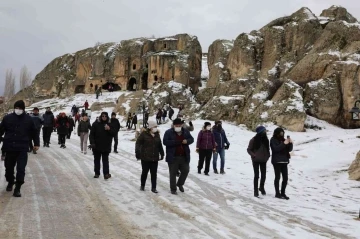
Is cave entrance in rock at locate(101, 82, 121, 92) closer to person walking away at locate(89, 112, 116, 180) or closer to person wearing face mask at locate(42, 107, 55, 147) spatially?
person wearing face mask at locate(42, 107, 55, 147)

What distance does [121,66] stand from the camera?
59469 millimetres

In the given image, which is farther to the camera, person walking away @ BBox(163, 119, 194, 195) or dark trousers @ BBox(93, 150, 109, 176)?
dark trousers @ BBox(93, 150, 109, 176)

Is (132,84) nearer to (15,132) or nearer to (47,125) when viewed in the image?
(47,125)

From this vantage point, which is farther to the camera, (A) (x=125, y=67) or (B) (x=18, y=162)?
(A) (x=125, y=67)

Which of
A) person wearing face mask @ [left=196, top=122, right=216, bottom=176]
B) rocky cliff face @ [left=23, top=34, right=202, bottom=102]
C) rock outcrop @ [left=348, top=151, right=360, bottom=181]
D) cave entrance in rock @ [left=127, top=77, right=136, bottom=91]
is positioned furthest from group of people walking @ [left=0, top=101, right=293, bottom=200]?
cave entrance in rock @ [left=127, top=77, right=136, bottom=91]

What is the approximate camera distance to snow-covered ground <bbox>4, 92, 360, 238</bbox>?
5.88 meters

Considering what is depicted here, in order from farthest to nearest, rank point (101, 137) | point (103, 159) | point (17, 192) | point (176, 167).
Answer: point (103, 159) < point (101, 137) < point (176, 167) < point (17, 192)

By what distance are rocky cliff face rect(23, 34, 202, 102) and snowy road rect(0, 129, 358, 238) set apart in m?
40.9

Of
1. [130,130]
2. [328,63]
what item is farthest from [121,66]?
[328,63]

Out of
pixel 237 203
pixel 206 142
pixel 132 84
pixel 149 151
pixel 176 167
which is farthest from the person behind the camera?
pixel 132 84

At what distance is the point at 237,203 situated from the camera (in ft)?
26.3

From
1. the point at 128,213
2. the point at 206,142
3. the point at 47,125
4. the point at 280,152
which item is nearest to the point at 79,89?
the point at 47,125

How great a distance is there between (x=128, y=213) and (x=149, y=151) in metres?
2.23

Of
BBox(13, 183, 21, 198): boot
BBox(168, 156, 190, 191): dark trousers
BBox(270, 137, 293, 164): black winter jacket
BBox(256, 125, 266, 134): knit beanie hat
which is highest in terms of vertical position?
BBox(256, 125, 266, 134): knit beanie hat
